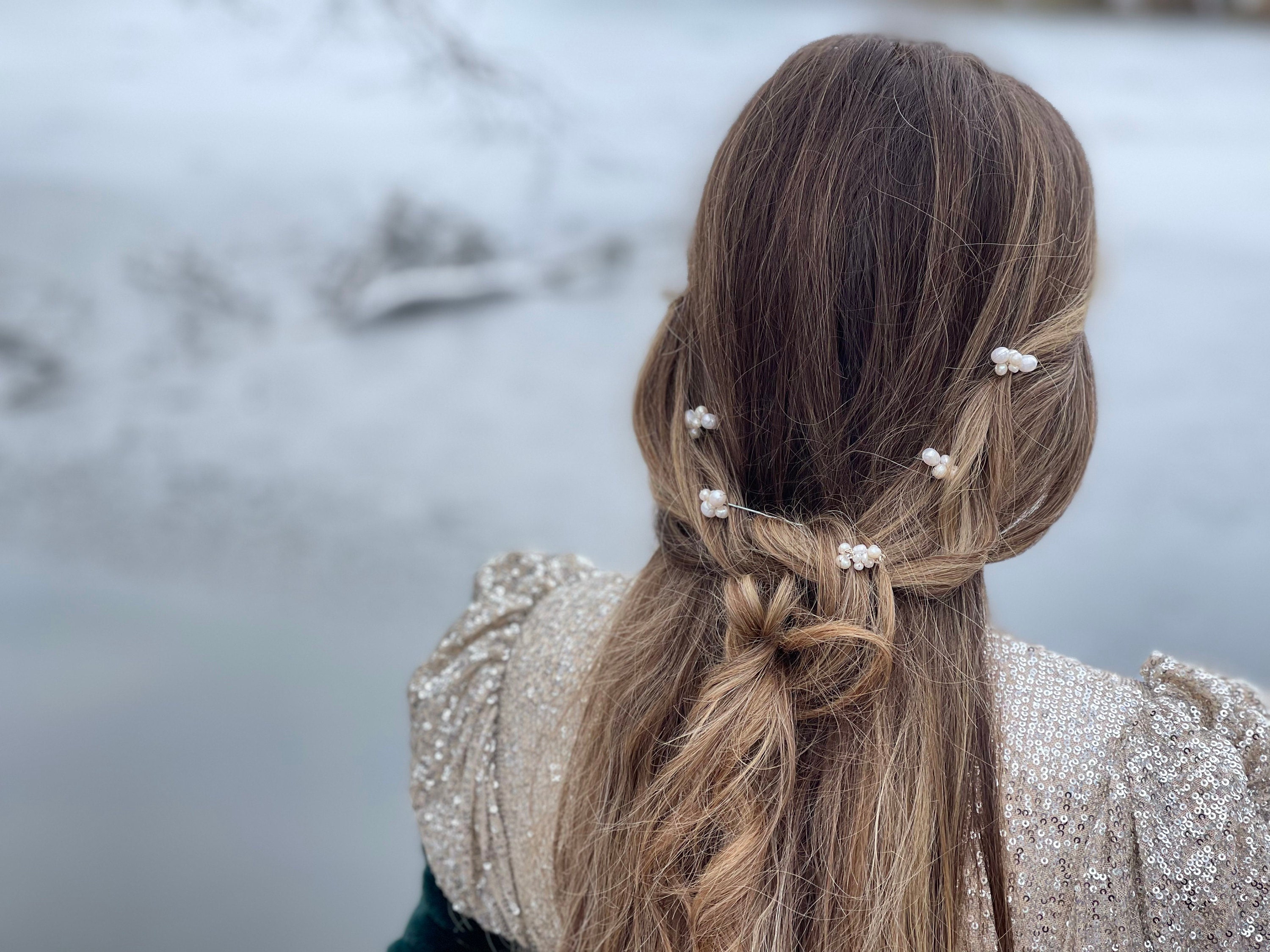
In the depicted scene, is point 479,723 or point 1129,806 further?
point 479,723

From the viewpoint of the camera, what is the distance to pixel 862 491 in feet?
1.91

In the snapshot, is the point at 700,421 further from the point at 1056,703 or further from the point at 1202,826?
the point at 1202,826

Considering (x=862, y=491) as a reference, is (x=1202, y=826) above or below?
below

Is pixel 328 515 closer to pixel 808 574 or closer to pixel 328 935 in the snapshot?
pixel 328 935

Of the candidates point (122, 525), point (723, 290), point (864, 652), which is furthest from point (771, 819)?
point (122, 525)

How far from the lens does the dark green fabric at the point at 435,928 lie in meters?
0.79

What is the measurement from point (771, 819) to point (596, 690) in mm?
165

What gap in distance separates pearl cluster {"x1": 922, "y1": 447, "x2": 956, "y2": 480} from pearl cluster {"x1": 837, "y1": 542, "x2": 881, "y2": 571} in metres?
0.06

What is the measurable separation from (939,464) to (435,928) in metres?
0.60

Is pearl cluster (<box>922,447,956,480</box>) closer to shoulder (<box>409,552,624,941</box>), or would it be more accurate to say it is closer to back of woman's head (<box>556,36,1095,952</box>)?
back of woman's head (<box>556,36,1095,952</box>)

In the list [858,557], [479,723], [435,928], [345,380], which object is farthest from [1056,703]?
[345,380]

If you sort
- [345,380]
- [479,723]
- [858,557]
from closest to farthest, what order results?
1. [858,557]
2. [479,723]
3. [345,380]

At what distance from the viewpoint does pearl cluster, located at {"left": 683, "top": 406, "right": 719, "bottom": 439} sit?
0.61 metres

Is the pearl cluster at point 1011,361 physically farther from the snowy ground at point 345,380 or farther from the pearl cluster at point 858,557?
the snowy ground at point 345,380
